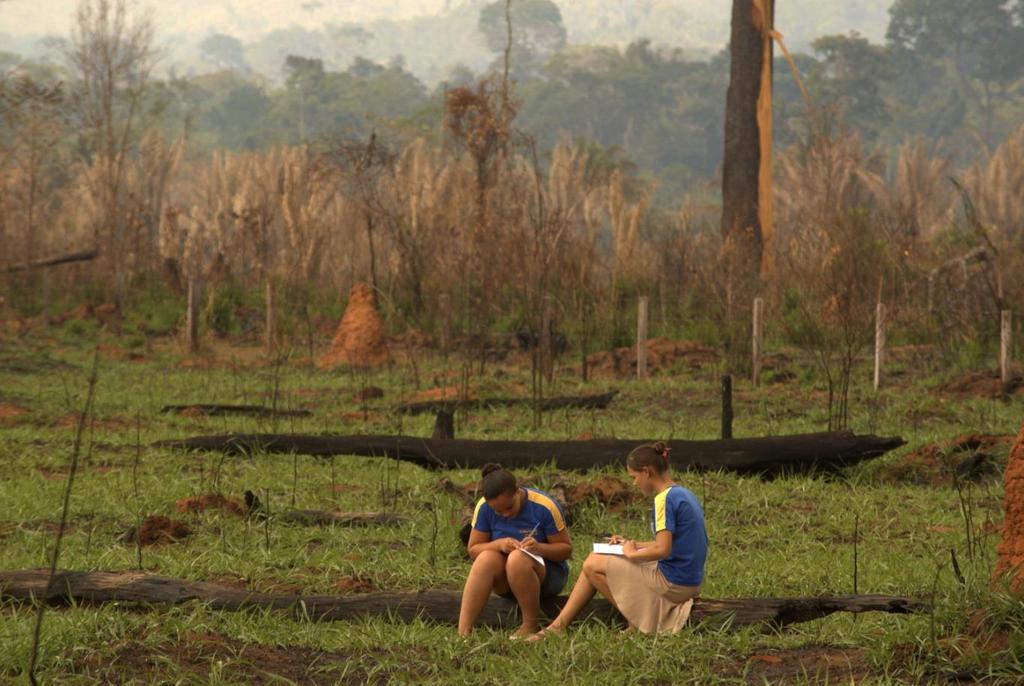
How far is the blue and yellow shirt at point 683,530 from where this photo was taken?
17.9 feet

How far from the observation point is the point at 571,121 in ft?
212

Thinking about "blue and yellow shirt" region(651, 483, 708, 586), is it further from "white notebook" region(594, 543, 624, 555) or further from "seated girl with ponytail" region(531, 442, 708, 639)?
"white notebook" region(594, 543, 624, 555)

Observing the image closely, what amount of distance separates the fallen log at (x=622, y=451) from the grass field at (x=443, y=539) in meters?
0.14

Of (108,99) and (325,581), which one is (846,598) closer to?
(325,581)

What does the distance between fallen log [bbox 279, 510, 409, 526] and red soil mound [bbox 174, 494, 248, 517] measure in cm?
28

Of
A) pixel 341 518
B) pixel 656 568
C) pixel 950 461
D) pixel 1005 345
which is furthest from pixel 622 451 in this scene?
pixel 1005 345

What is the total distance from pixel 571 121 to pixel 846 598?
2384 inches

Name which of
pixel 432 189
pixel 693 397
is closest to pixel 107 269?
pixel 432 189

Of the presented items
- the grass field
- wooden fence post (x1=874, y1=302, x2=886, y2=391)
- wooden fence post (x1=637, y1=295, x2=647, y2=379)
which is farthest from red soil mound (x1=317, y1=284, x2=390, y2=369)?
wooden fence post (x1=874, y1=302, x2=886, y2=391)

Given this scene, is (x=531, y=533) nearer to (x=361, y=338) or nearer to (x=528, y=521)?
(x=528, y=521)

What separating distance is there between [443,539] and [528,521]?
4.82 feet

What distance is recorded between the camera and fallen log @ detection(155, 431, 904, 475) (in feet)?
29.3

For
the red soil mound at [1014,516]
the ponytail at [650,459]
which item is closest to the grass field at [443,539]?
the red soil mound at [1014,516]

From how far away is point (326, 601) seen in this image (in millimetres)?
5613
